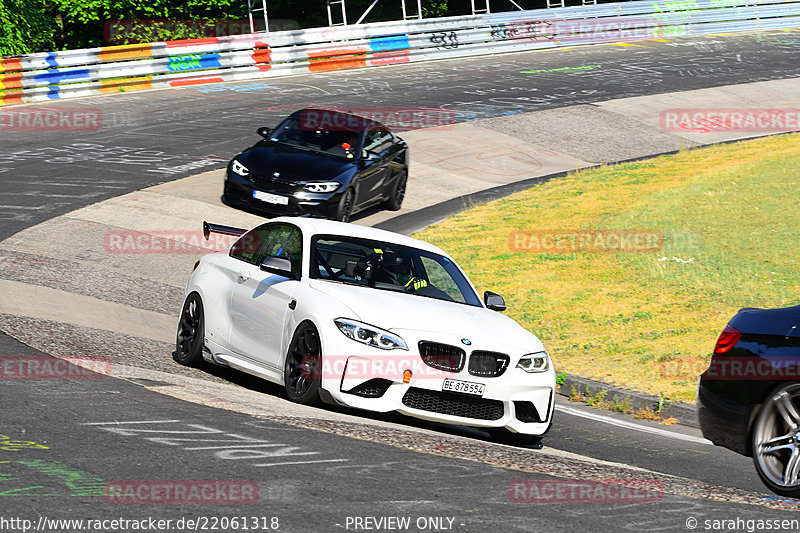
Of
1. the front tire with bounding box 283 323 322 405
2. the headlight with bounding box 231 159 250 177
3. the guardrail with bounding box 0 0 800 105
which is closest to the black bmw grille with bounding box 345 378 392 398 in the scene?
the front tire with bounding box 283 323 322 405

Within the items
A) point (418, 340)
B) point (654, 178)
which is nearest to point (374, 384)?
point (418, 340)

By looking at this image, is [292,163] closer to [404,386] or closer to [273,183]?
[273,183]

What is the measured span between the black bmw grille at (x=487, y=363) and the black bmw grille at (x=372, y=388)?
687mm

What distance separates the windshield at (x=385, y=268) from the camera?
9.38m

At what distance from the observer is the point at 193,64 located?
1223 inches

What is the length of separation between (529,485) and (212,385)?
3650 mm

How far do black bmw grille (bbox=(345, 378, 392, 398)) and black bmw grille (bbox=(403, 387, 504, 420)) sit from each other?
0.17 m

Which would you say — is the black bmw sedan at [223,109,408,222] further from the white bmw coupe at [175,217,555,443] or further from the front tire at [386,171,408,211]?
the white bmw coupe at [175,217,555,443]

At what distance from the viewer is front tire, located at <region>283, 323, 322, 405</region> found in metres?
8.41

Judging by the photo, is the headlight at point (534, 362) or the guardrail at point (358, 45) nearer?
the headlight at point (534, 362)

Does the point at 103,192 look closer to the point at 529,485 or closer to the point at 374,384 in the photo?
the point at 374,384

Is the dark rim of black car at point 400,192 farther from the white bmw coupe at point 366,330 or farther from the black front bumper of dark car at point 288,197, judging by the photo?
the white bmw coupe at point 366,330

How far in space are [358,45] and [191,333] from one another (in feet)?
86.4

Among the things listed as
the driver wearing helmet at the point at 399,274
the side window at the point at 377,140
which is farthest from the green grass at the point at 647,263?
the driver wearing helmet at the point at 399,274
